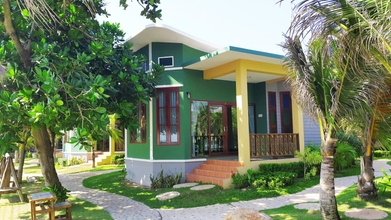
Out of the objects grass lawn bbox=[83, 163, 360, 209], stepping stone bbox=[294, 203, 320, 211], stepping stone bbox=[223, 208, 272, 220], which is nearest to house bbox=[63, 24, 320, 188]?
grass lawn bbox=[83, 163, 360, 209]

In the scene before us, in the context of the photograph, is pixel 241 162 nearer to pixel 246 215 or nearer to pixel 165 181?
pixel 165 181

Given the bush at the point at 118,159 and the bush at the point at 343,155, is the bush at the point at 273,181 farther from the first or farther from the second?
the bush at the point at 118,159

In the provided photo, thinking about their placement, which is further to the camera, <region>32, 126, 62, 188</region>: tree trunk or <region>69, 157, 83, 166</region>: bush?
<region>69, 157, 83, 166</region>: bush

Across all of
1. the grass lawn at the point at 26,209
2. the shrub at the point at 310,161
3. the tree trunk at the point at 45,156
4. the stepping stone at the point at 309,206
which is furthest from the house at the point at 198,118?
the tree trunk at the point at 45,156

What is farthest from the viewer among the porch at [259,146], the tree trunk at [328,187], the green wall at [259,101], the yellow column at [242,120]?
the green wall at [259,101]

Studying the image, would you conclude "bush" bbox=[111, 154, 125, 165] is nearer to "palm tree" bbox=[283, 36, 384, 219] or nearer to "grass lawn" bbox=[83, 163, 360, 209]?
"grass lawn" bbox=[83, 163, 360, 209]

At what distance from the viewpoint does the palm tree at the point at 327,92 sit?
16.7 ft

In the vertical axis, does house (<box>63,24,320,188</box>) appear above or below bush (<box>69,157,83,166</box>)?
above

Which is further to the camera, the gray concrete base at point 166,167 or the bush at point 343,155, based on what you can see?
the gray concrete base at point 166,167

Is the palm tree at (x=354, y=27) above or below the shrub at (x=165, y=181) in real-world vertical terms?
above

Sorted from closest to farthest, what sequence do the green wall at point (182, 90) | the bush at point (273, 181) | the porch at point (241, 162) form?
the bush at point (273, 181), the porch at point (241, 162), the green wall at point (182, 90)

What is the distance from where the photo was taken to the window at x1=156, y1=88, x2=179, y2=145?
11219 millimetres

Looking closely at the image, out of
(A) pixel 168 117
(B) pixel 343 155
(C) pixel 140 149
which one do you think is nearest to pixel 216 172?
(A) pixel 168 117

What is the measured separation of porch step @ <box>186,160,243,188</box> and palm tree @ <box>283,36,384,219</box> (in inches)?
167
